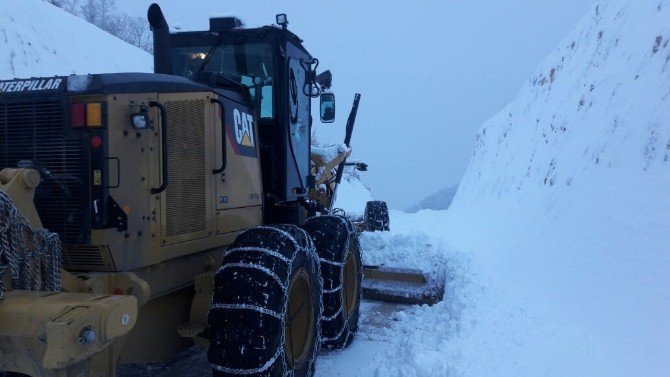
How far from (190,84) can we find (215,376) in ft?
5.84

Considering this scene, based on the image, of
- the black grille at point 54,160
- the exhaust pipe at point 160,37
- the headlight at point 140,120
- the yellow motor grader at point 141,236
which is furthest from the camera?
the exhaust pipe at point 160,37

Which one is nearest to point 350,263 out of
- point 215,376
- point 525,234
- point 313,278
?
point 313,278

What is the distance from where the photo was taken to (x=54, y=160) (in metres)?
2.91

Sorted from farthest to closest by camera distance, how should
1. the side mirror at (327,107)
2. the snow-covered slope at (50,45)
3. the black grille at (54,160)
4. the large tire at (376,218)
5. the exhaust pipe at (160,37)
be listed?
the snow-covered slope at (50,45), the large tire at (376,218), the side mirror at (327,107), the exhaust pipe at (160,37), the black grille at (54,160)

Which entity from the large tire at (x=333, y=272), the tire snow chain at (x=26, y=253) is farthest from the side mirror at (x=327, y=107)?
the tire snow chain at (x=26, y=253)

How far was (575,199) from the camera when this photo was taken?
7.67m

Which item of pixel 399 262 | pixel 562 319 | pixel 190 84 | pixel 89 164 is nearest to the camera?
pixel 89 164

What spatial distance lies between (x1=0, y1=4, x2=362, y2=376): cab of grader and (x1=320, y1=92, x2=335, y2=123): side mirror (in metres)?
1.87

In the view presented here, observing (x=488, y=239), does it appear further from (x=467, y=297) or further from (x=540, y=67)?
(x=540, y=67)

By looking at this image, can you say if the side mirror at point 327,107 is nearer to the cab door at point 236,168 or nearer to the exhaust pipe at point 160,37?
the cab door at point 236,168

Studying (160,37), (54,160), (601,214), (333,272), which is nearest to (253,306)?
(54,160)

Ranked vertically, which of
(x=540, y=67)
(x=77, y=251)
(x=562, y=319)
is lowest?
(x=562, y=319)

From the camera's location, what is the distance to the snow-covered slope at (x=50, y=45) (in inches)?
575

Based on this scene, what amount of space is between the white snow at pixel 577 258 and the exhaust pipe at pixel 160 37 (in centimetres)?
285
